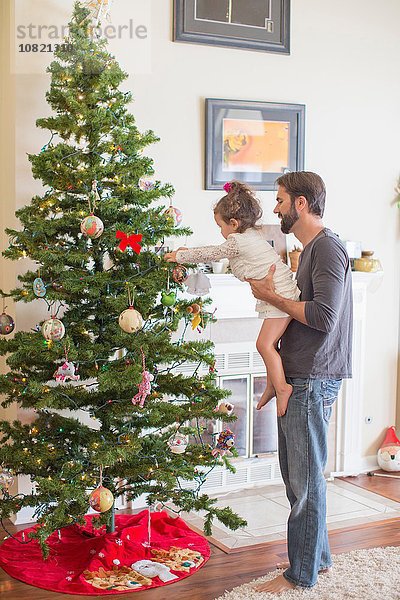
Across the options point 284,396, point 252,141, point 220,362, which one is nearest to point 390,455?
point 220,362

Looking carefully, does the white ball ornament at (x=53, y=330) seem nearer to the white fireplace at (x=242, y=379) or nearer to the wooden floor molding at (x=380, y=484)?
the white fireplace at (x=242, y=379)

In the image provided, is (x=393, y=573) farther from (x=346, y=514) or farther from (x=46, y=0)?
(x=46, y=0)

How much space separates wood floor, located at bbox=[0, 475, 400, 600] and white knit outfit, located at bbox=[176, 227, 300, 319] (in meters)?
1.07

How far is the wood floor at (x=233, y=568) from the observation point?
3158 mm

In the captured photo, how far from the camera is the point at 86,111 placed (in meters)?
3.27

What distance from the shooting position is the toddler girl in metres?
3.10

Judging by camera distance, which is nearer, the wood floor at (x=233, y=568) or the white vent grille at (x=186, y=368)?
the wood floor at (x=233, y=568)

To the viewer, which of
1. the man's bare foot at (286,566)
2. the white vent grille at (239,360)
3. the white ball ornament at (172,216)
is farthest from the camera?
the white vent grille at (239,360)

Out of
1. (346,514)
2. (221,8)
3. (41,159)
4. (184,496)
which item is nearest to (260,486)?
(346,514)

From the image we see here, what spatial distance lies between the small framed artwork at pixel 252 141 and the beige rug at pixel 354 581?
78.3 inches

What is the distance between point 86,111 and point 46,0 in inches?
35.2

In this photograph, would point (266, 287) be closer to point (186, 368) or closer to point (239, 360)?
point (186, 368)

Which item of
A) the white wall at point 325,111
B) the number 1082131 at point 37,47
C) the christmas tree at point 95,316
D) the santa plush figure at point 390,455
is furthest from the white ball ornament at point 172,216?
the santa plush figure at point 390,455

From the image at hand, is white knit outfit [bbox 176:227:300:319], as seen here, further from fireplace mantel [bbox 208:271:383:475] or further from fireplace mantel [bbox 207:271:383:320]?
fireplace mantel [bbox 208:271:383:475]
